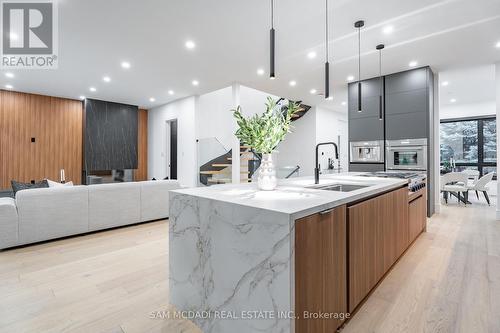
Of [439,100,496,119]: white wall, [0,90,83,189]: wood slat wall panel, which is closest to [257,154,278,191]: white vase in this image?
[0,90,83,189]: wood slat wall panel

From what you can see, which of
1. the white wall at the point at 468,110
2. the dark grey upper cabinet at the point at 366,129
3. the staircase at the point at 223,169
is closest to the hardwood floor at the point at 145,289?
the dark grey upper cabinet at the point at 366,129

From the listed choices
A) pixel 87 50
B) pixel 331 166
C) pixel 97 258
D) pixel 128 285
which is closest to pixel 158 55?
pixel 87 50

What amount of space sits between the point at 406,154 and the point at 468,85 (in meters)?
3.12

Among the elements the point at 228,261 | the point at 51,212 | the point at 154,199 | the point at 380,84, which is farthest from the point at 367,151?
the point at 51,212

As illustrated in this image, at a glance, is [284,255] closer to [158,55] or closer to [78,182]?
[158,55]

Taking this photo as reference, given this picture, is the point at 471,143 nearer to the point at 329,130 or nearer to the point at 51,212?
the point at 329,130

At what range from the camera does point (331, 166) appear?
354 inches

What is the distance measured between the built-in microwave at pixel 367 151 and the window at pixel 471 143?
194 inches

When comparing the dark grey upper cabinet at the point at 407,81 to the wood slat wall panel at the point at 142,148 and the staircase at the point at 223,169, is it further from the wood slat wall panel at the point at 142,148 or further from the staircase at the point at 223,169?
the wood slat wall panel at the point at 142,148

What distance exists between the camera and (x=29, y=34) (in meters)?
3.79

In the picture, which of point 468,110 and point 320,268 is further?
point 468,110

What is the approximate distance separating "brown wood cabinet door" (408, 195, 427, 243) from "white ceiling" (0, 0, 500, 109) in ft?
7.69

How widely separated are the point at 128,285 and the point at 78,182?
23.6 feet

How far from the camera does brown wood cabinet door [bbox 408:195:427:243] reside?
301cm
